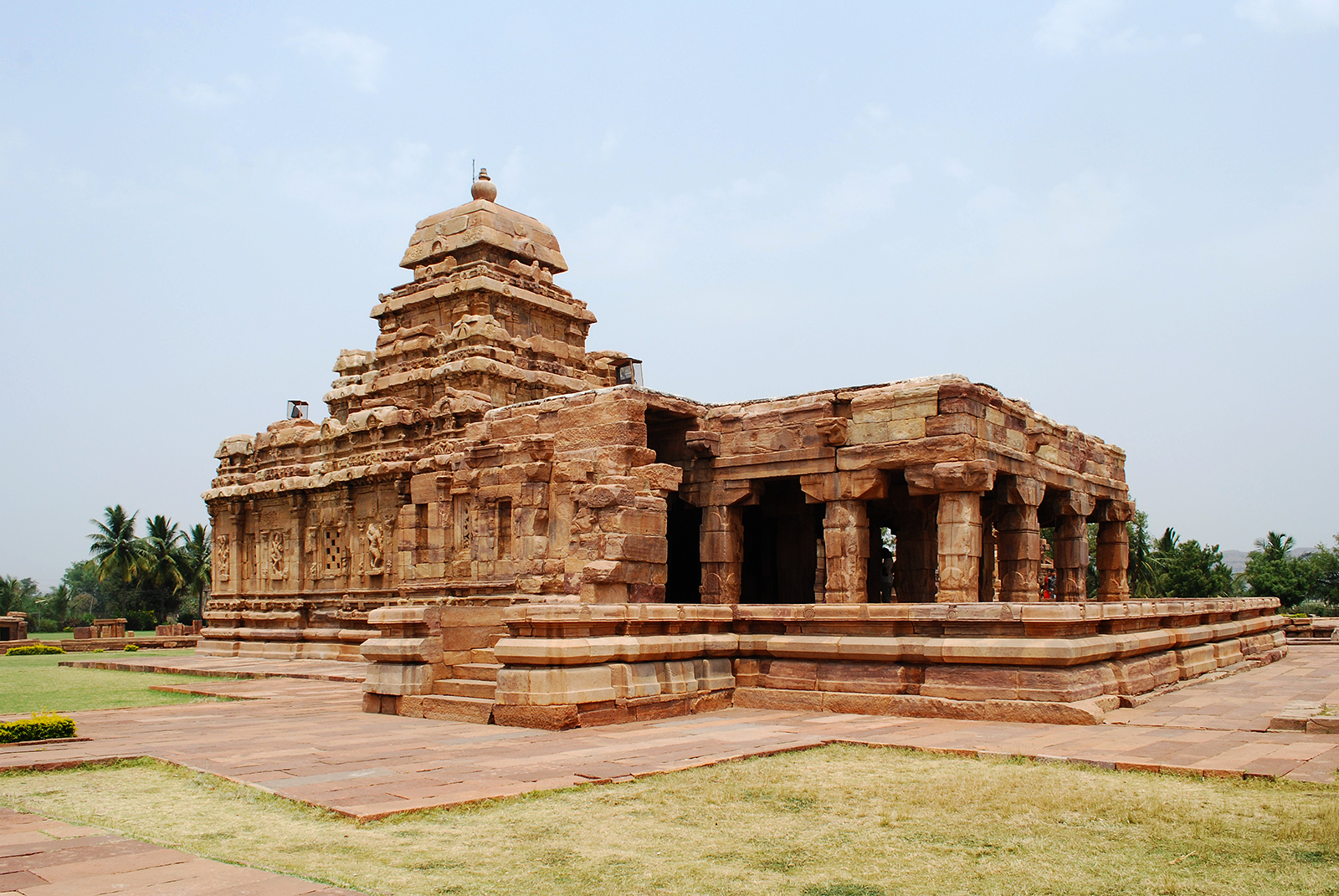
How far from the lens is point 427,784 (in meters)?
7.03

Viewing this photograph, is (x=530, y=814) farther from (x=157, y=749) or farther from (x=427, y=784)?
(x=157, y=749)

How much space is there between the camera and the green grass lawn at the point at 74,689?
14.0 metres

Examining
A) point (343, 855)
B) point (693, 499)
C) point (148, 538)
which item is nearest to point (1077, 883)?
point (343, 855)

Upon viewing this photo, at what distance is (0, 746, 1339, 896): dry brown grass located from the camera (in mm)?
4773

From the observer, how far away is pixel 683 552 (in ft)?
58.9

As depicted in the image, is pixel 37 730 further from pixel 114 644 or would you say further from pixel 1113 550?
pixel 114 644

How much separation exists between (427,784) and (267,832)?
141 cm

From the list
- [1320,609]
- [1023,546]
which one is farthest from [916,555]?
[1320,609]

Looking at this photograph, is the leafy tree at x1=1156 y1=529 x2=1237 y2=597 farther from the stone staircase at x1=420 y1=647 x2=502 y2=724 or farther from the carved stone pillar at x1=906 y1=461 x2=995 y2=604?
the stone staircase at x1=420 y1=647 x2=502 y2=724

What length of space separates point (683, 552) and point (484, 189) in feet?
39.1

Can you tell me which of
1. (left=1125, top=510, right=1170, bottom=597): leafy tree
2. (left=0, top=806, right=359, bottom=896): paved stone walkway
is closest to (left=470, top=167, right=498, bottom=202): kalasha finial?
(left=0, top=806, right=359, bottom=896): paved stone walkway

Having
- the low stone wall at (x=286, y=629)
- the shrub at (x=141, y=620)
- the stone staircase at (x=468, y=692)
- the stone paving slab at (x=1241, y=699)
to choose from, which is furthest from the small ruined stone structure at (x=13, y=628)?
the stone paving slab at (x=1241, y=699)

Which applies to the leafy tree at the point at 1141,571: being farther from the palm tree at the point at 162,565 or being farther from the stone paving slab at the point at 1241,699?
the palm tree at the point at 162,565

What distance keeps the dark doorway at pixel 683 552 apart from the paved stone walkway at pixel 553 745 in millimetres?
6034
